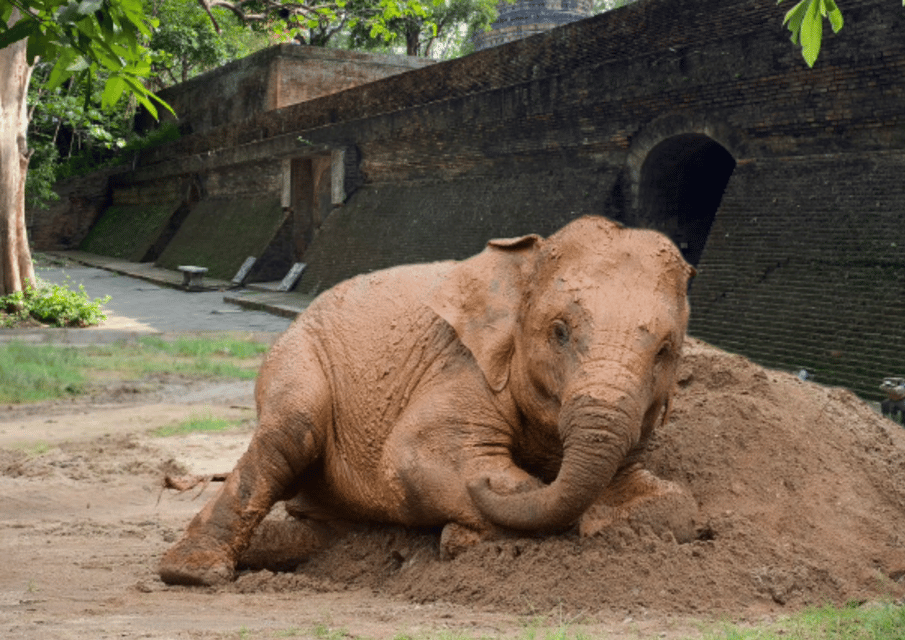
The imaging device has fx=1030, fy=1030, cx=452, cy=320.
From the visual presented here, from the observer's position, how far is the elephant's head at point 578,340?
3.37m

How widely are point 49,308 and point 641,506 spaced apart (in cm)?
1500

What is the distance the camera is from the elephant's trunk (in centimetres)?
332

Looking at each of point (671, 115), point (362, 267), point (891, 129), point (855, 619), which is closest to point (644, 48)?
point (671, 115)

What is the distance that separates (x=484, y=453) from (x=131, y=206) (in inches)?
1397

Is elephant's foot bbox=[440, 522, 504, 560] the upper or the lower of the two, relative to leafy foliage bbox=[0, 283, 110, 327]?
upper

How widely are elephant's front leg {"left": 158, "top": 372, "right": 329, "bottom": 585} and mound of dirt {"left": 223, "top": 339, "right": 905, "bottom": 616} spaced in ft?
0.60

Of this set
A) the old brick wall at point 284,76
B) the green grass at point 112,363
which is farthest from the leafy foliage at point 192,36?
the green grass at point 112,363

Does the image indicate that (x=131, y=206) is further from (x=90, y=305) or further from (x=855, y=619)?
(x=855, y=619)

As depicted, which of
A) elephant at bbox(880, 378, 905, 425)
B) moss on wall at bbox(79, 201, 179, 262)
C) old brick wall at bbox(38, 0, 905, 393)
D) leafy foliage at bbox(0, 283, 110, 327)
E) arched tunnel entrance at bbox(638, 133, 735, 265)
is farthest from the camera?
moss on wall at bbox(79, 201, 179, 262)

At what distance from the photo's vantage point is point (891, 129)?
1115 cm

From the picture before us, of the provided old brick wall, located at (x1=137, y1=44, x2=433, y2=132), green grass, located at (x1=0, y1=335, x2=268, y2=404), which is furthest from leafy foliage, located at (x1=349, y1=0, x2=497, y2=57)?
green grass, located at (x1=0, y1=335, x2=268, y2=404)

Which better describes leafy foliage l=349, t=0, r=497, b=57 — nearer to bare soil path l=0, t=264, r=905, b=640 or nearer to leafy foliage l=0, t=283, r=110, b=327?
leafy foliage l=0, t=283, r=110, b=327

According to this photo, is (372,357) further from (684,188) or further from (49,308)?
(49,308)

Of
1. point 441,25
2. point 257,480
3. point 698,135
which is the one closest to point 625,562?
point 257,480
